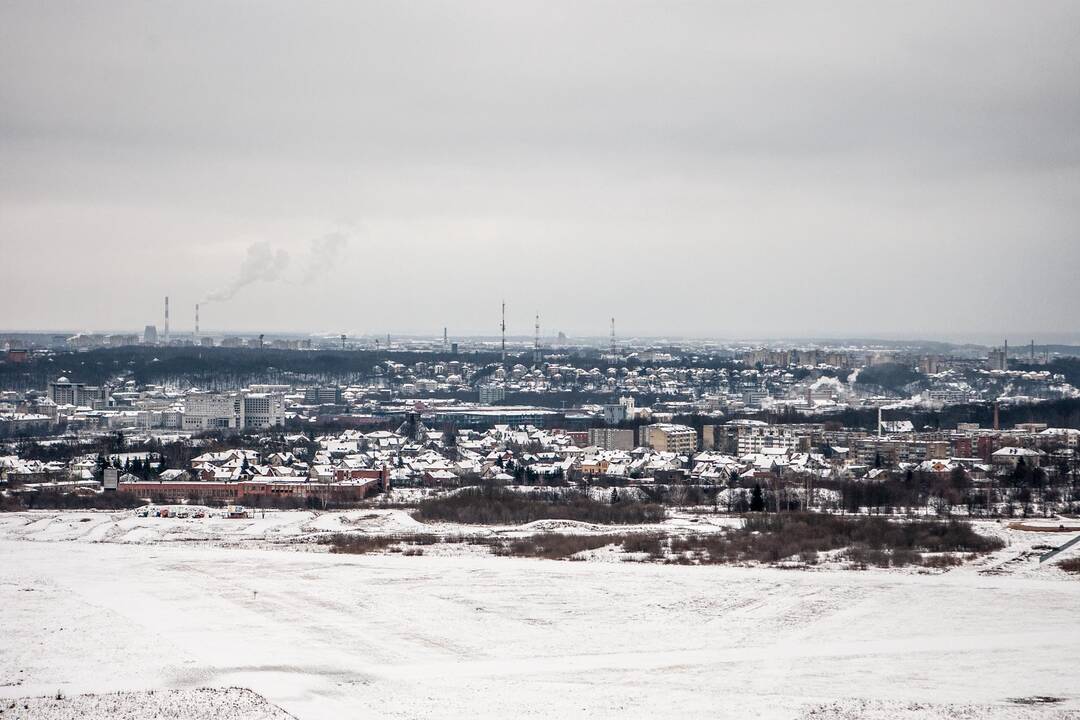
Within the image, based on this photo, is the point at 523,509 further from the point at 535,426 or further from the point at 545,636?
the point at 535,426

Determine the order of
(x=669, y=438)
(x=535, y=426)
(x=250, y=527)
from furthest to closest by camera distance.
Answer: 1. (x=535, y=426)
2. (x=669, y=438)
3. (x=250, y=527)

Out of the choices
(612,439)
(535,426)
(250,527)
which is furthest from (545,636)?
(535,426)

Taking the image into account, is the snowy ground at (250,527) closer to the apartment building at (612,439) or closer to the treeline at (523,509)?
the treeline at (523,509)

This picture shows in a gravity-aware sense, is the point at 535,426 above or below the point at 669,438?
below

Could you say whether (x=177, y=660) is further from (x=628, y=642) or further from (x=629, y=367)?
(x=629, y=367)

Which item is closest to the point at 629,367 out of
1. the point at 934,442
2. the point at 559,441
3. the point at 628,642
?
the point at 559,441

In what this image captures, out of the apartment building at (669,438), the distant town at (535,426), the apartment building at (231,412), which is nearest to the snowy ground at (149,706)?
the distant town at (535,426)

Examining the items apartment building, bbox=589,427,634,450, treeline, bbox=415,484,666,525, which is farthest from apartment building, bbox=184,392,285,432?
treeline, bbox=415,484,666,525

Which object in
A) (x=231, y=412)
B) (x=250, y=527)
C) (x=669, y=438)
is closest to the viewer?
(x=250, y=527)
